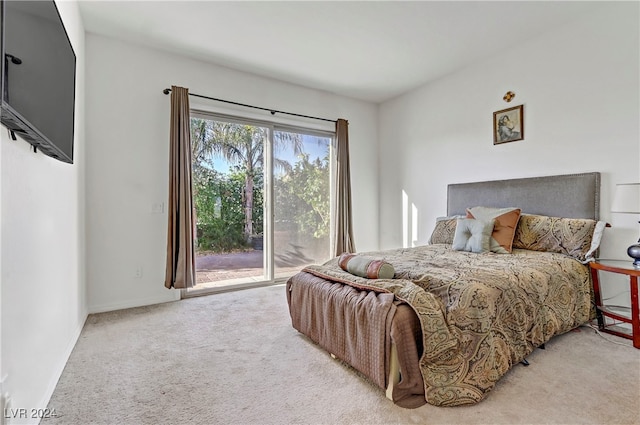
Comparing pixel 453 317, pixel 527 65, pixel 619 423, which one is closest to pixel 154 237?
pixel 453 317

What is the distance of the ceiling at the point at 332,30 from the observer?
2.62 metres

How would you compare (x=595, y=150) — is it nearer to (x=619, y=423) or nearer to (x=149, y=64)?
Answer: (x=619, y=423)

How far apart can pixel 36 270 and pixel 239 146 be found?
2.63m

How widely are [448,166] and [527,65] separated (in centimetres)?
131

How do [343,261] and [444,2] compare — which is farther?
[444,2]

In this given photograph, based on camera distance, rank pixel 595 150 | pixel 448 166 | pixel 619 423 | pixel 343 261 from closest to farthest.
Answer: pixel 619 423 → pixel 343 261 → pixel 595 150 → pixel 448 166

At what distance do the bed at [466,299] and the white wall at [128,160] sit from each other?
71.4 inches

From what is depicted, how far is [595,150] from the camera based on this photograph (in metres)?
2.74

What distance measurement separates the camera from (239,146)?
3.88 meters

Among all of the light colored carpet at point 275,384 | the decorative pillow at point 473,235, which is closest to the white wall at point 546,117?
the decorative pillow at point 473,235

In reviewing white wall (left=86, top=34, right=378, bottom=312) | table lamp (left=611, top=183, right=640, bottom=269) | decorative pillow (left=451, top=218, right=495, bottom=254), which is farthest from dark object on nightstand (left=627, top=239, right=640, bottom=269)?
white wall (left=86, top=34, right=378, bottom=312)

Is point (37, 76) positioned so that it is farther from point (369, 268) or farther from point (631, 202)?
point (631, 202)

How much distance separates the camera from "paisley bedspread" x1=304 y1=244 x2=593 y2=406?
157cm

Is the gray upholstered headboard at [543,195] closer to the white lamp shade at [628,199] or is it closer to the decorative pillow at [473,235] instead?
the white lamp shade at [628,199]
